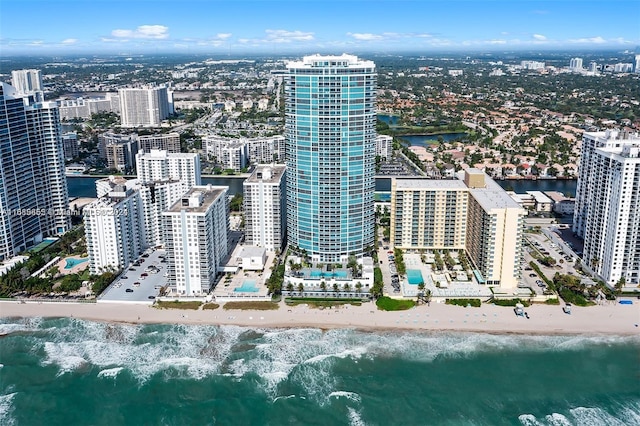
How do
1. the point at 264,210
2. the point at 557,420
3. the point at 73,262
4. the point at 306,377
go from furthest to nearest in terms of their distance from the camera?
the point at 264,210
the point at 73,262
the point at 306,377
the point at 557,420

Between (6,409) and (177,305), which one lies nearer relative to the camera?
(6,409)

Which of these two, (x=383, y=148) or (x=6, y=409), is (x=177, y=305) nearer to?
(x=6, y=409)

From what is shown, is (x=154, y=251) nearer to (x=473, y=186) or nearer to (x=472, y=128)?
(x=473, y=186)

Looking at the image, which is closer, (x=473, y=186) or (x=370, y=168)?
(x=370, y=168)

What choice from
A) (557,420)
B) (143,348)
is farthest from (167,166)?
(557,420)

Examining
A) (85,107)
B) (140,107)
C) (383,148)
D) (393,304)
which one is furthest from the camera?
(85,107)

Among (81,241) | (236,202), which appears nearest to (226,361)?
(81,241)
